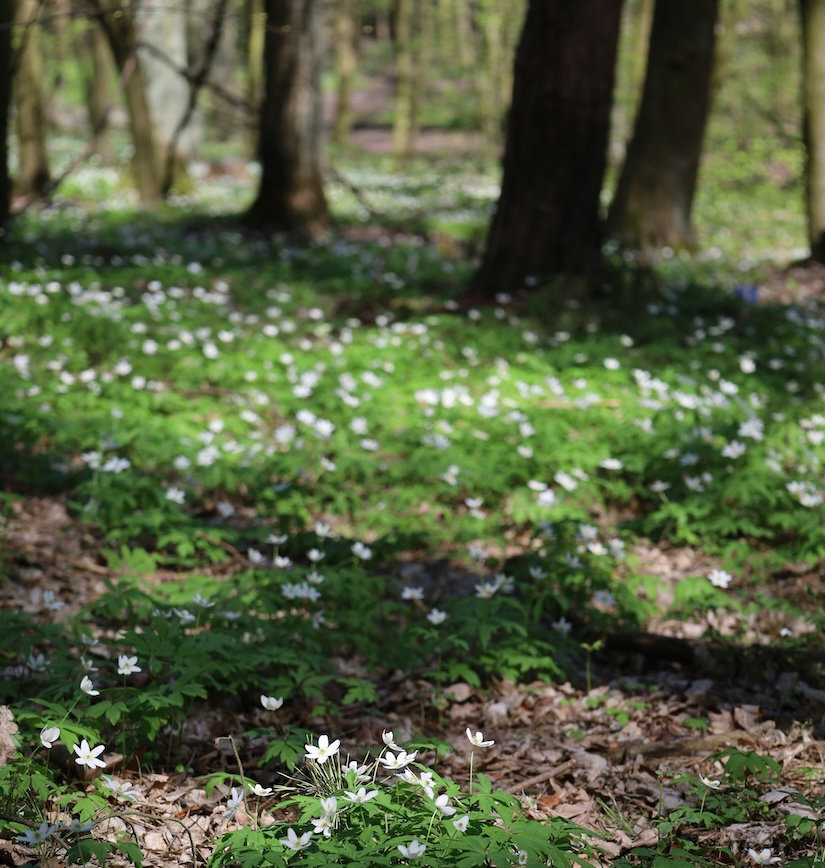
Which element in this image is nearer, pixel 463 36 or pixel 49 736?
pixel 49 736

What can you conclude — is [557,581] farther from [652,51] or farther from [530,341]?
[652,51]

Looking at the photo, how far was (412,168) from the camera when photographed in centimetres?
2445

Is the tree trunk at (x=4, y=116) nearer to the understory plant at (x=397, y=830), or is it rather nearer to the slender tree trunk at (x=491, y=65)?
the understory plant at (x=397, y=830)

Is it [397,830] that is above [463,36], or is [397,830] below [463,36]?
below

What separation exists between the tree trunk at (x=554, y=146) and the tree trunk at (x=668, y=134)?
10.9 feet

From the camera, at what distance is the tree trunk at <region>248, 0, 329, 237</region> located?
10.7m

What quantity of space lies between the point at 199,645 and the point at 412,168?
23.2 m

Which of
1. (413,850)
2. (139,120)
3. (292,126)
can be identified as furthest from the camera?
(139,120)

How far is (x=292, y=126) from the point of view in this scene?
11.0 metres

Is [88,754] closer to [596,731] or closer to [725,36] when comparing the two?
[596,731]

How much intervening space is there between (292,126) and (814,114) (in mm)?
6297

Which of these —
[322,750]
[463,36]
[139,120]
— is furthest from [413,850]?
[463,36]

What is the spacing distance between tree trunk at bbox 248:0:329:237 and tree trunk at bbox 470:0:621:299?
412 centimetres

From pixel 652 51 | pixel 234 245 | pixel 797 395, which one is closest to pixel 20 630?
pixel 797 395
